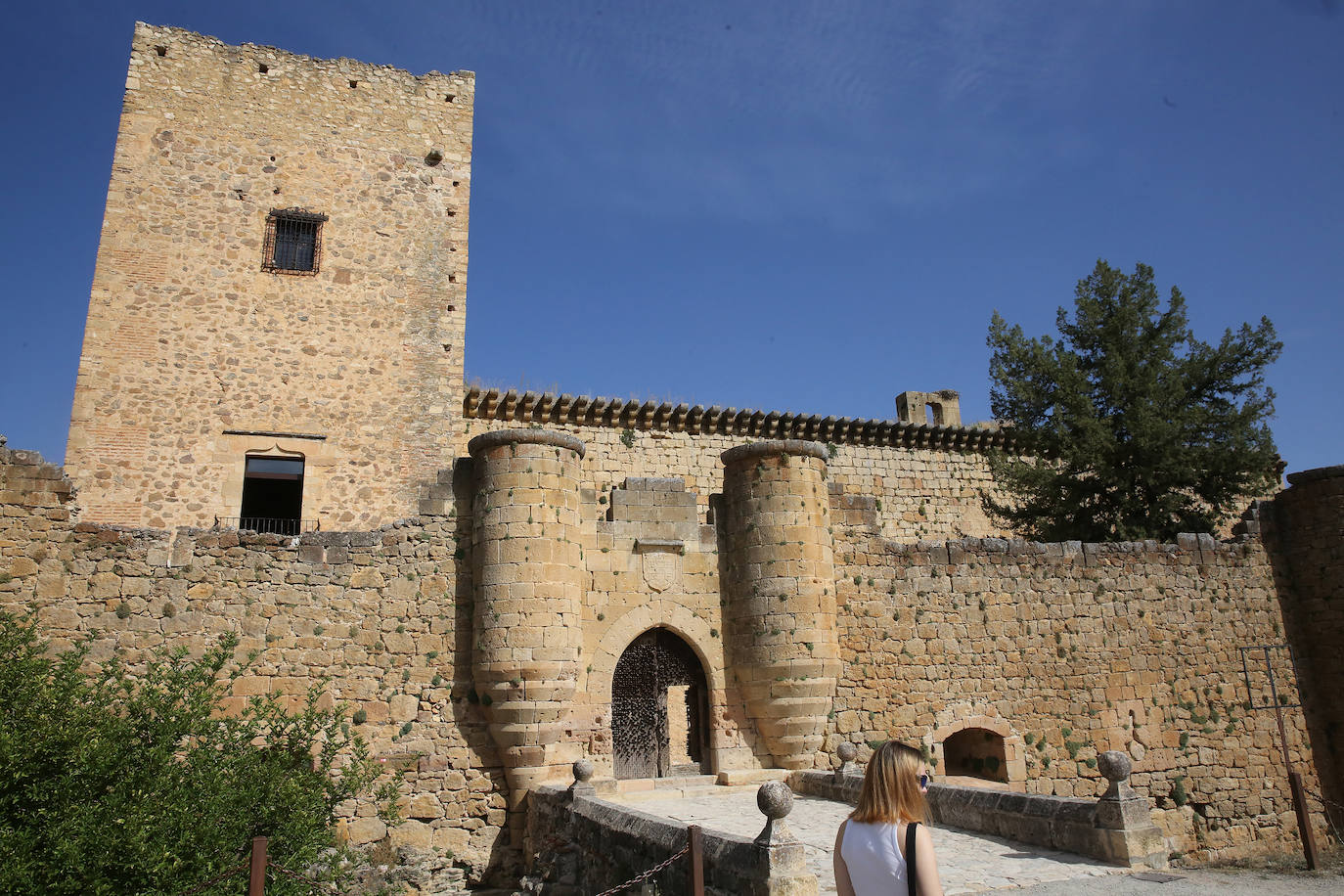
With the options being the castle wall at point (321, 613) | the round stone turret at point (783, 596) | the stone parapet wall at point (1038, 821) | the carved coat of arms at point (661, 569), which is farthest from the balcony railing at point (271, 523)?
the stone parapet wall at point (1038, 821)

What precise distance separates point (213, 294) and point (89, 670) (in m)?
9.75

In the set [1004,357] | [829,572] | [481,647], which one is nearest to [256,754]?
[481,647]

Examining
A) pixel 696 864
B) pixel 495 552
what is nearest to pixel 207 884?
pixel 696 864

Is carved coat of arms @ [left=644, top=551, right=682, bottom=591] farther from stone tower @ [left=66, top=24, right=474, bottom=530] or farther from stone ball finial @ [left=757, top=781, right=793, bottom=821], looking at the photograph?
stone tower @ [left=66, top=24, right=474, bottom=530]

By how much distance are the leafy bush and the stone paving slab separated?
3.81 meters

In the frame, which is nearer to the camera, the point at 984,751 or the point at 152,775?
the point at 152,775

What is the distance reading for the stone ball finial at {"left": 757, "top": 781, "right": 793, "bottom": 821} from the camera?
23.7 ft

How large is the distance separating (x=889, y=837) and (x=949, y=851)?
18.3 feet

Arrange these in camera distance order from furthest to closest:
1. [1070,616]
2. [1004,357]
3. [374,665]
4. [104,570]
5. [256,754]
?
[1004,357] < [1070,616] < [374,665] < [104,570] < [256,754]

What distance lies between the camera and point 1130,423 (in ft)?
67.1

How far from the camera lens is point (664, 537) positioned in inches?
543

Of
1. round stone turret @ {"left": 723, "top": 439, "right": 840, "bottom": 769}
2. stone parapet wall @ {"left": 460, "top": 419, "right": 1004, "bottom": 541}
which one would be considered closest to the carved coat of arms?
round stone turret @ {"left": 723, "top": 439, "right": 840, "bottom": 769}

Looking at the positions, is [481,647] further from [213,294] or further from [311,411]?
[213,294]

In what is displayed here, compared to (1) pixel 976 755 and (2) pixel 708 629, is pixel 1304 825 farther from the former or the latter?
(2) pixel 708 629
